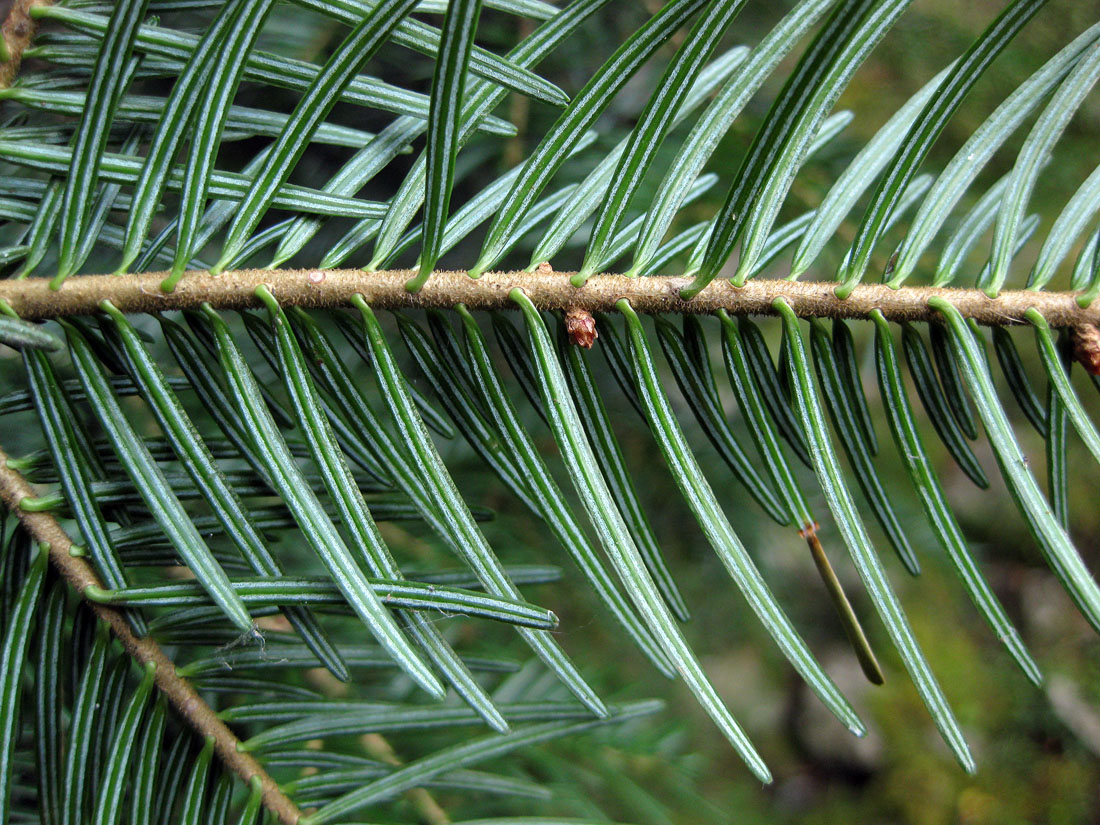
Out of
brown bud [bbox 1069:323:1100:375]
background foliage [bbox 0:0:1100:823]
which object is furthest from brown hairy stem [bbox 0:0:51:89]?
brown bud [bbox 1069:323:1100:375]

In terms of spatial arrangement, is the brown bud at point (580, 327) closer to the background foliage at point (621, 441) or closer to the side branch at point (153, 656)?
the background foliage at point (621, 441)

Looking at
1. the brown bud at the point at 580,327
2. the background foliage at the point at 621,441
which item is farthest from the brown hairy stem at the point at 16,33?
the brown bud at the point at 580,327

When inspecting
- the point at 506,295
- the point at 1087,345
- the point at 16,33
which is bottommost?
the point at 1087,345

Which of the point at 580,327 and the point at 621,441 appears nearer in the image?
the point at 580,327

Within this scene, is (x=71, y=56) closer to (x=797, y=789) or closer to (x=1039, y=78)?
(x=1039, y=78)

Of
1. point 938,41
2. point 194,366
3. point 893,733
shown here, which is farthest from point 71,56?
point 893,733

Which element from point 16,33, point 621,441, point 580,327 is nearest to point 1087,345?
point 580,327

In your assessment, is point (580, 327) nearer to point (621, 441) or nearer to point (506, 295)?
point (506, 295)
